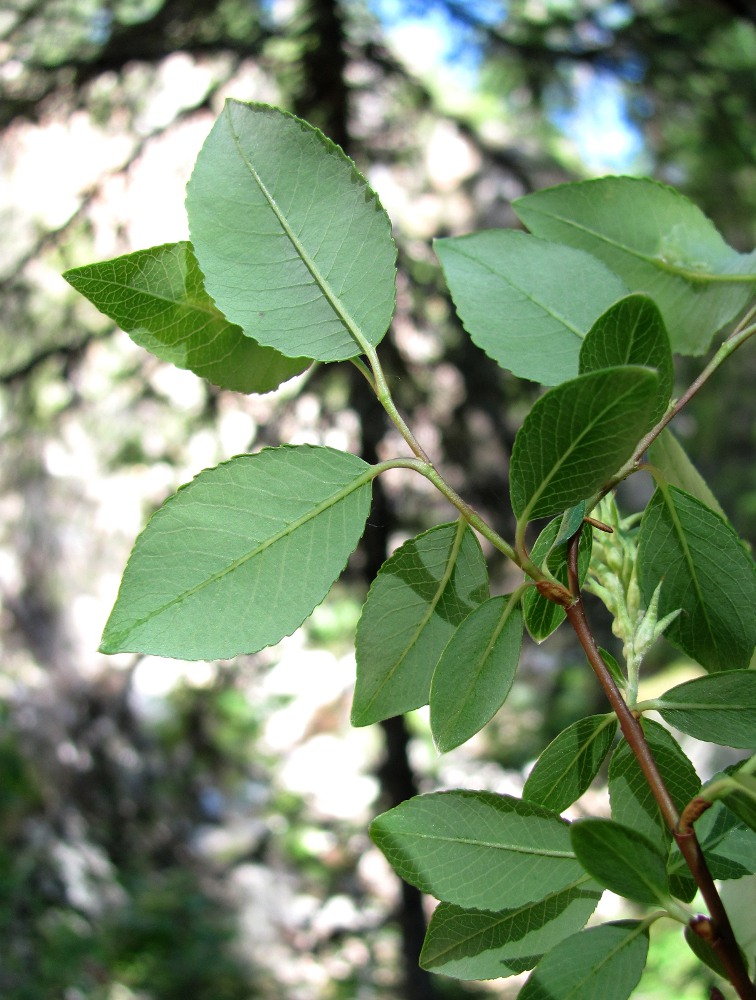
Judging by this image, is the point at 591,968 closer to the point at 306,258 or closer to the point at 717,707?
the point at 717,707

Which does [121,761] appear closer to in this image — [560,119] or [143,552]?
[560,119]

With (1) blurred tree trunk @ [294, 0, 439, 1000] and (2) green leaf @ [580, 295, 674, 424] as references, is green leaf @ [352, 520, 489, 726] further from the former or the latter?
(1) blurred tree trunk @ [294, 0, 439, 1000]

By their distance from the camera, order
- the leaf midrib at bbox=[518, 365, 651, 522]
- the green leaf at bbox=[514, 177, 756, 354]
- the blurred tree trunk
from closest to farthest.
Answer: the leaf midrib at bbox=[518, 365, 651, 522] < the green leaf at bbox=[514, 177, 756, 354] < the blurred tree trunk

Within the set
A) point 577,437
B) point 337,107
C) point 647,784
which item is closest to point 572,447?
point 577,437

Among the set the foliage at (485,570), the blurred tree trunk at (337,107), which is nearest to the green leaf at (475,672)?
the foliage at (485,570)

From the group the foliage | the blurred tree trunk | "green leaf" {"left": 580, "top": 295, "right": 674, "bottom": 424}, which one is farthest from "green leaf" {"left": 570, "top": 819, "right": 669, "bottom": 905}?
the blurred tree trunk

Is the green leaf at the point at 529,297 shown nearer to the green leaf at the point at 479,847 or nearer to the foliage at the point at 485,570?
the foliage at the point at 485,570

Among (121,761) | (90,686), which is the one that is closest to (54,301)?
(90,686)
